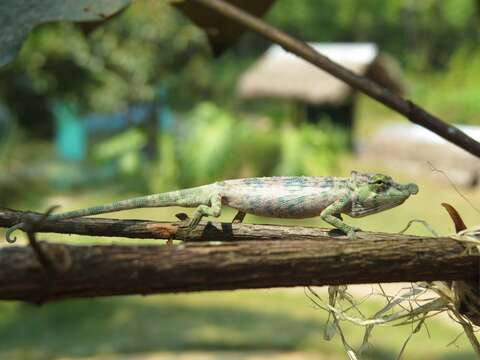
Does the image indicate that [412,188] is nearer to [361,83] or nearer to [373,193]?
[373,193]

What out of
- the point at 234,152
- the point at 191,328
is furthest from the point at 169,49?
the point at 191,328

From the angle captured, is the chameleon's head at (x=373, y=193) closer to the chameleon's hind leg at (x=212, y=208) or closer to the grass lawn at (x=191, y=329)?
the chameleon's hind leg at (x=212, y=208)

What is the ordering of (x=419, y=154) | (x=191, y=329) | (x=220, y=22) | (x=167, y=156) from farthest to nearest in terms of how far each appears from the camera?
(x=419, y=154), (x=167, y=156), (x=191, y=329), (x=220, y=22)

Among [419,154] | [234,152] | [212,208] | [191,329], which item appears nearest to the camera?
[212,208]

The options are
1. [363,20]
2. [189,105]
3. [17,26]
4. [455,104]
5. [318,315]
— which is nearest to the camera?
[17,26]

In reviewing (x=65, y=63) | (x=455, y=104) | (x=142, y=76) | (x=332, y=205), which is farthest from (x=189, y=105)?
(x=332, y=205)

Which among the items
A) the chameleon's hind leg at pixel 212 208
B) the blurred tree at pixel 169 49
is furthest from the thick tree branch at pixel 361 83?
the blurred tree at pixel 169 49

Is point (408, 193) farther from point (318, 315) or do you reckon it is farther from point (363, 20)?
point (363, 20)
